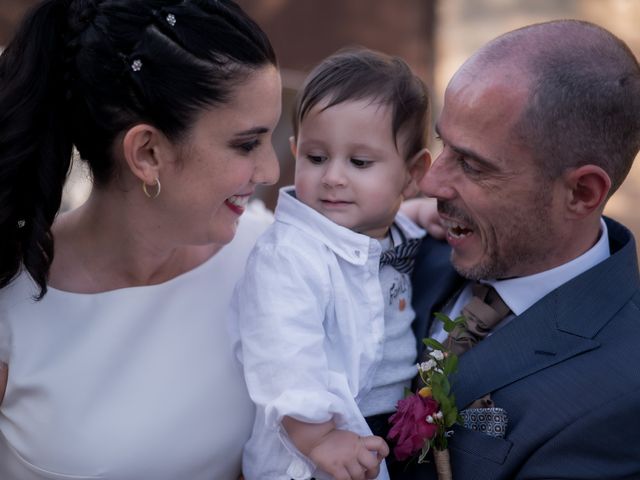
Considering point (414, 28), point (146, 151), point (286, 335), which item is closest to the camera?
point (286, 335)

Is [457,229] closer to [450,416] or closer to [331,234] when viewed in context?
[331,234]

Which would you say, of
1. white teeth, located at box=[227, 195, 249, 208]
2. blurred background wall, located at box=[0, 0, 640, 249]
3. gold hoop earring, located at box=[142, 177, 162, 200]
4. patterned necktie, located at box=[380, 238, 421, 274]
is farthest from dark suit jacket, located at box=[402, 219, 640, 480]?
blurred background wall, located at box=[0, 0, 640, 249]

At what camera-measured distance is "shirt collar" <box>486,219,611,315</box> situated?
2.69 meters

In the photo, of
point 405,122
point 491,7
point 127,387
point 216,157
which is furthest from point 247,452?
point 491,7

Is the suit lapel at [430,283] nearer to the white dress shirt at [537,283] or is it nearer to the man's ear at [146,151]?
the white dress shirt at [537,283]

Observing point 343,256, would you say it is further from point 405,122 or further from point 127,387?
point 127,387

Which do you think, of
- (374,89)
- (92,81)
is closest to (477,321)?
(374,89)

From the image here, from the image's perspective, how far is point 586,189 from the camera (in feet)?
8.66

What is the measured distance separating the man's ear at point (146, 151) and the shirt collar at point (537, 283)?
1.09m

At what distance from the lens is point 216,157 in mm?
2457

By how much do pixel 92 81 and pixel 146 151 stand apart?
0.78 ft

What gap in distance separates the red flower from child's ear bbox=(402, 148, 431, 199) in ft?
2.37

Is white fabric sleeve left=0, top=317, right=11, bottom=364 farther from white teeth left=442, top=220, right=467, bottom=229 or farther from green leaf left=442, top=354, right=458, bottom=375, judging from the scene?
white teeth left=442, top=220, right=467, bottom=229

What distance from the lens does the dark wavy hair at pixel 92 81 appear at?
7.85 ft
